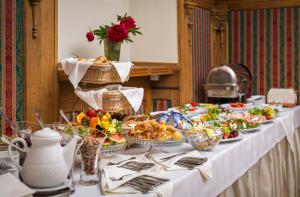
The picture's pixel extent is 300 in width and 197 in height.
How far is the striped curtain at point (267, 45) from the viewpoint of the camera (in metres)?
4.98

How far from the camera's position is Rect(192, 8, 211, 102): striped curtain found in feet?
15.9

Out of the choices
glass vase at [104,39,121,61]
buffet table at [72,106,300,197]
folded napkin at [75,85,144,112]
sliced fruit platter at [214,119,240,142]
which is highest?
glass vase at [104,39,121,61]

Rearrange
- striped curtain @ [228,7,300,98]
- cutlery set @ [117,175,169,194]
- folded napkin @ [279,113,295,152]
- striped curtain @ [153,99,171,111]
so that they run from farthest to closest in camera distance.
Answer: striped curtain @ [228,7,300,98], striped curtain @ [153,99,171,111], folded napkin @ [279,113,295,152], cutlery set @ [117,175,169,194]

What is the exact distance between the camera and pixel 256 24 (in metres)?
5.16

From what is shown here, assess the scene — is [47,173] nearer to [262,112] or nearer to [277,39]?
[262,112]

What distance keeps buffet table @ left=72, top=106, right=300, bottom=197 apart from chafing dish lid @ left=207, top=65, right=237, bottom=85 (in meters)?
0.79

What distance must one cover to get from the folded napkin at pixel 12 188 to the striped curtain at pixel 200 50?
12.3ft

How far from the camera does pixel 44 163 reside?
1291 millimetres

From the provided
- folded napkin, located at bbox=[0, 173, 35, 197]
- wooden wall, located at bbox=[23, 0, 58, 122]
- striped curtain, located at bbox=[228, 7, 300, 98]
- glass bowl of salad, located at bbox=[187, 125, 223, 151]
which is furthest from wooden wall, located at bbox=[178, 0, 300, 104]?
folded napkin, located at bbox=[0, 173, 35, 197]

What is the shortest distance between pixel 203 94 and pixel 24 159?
3.85m

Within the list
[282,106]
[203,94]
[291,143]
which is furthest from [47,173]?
[203,94]

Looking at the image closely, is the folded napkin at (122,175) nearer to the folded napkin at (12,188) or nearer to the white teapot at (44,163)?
the white teapot at (44,163)

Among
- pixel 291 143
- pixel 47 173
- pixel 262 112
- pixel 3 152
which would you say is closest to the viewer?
pixel 47 173

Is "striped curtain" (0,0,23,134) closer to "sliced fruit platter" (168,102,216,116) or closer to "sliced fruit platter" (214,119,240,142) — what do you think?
"sliced fruit platter" (168,102,216,116)
